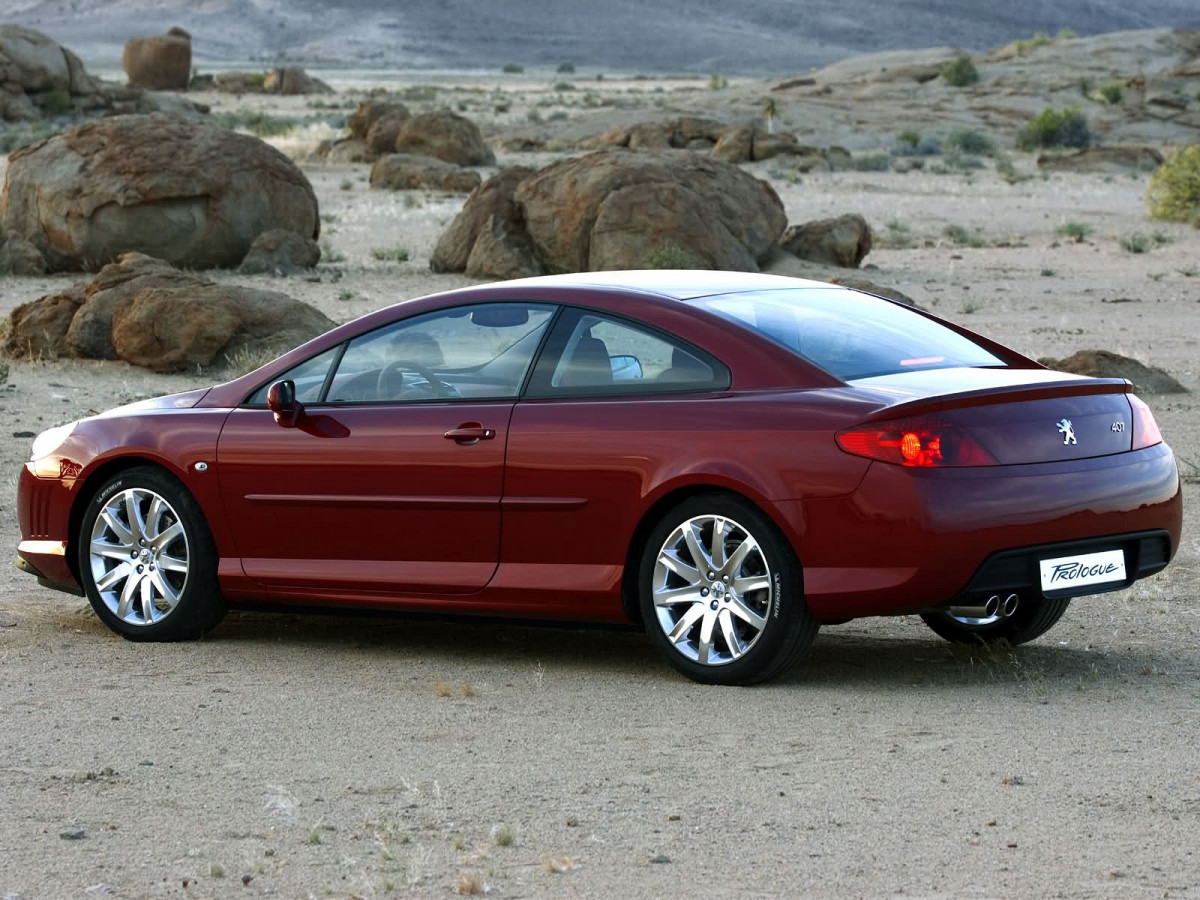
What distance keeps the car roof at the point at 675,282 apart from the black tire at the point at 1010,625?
1.39 metres

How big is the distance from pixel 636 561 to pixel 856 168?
4172cm

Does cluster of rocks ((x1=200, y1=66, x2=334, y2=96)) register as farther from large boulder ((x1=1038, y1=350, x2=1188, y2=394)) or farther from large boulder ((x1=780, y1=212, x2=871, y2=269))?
large boulder ((x1=1038, y1=350, x2=1188, y2=394))

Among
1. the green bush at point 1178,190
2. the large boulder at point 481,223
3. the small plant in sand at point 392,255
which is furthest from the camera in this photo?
the green bush at point 1178,190

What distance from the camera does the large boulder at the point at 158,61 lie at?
3305 inches

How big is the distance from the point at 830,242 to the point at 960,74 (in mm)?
56448

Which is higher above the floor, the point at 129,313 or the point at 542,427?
the point at 542,427

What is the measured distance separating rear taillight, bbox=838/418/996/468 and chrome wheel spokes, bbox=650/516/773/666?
1.79 ft

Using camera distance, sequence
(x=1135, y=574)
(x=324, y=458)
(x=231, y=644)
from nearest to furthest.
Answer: (x=1135, y=574) < (x=324, y=458) < (x=231, y=644)

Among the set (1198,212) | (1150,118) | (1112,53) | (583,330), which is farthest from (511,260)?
(1112,53)

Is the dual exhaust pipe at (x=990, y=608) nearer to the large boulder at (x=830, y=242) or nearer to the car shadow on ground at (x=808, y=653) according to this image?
the car shadow on ground at (x=808, y=653)

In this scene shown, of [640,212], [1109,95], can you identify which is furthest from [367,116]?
[1109,95]

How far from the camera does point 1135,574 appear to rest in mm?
6859

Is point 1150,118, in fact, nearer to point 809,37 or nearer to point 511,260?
point 511,260

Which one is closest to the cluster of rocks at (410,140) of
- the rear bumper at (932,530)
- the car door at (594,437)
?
the car door at (594,437)
